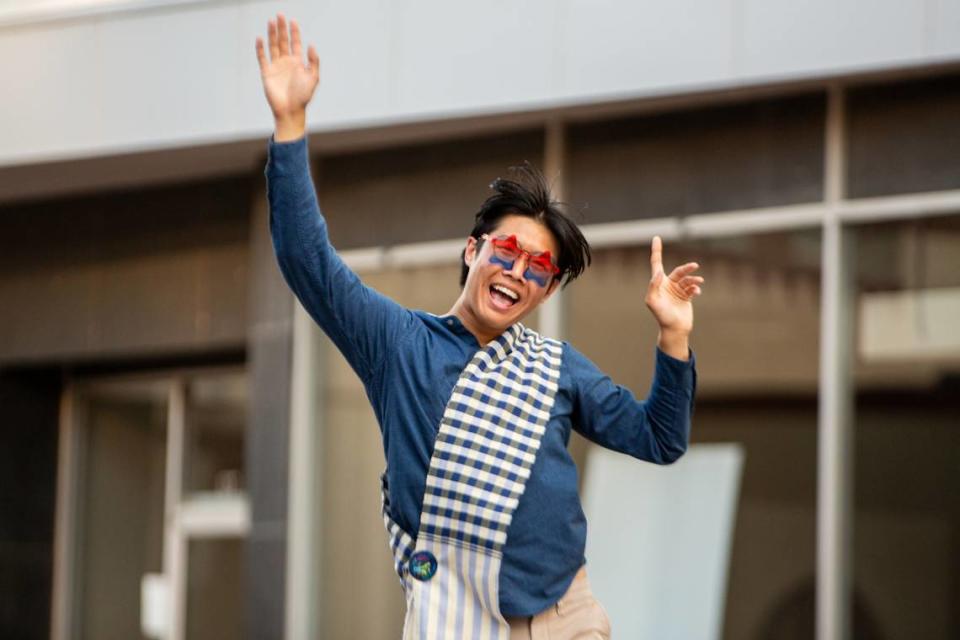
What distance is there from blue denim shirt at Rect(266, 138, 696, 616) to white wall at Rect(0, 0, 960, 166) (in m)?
4.98

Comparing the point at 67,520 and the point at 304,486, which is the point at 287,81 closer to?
the point at 304,486

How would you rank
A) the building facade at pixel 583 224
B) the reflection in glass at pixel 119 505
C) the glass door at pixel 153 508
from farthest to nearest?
the reflection in glass at pixel 119 505, the glass door at pixel 153 508, the building facade at pixel 583 224

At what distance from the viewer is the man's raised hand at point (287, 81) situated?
3451mm

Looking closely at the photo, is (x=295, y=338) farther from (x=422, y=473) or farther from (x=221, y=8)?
(x=422, y=473)

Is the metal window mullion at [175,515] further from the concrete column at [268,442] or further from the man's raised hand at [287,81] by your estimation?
the man's raised hand at [287,81]

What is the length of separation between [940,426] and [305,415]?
4215 millimetres

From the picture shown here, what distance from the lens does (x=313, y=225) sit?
137 inches

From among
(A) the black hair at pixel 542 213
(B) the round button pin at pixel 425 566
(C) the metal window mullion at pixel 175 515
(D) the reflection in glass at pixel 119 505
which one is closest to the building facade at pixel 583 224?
(C) the metal window mullion at pixel 175 515

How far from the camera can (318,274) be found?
139 inches

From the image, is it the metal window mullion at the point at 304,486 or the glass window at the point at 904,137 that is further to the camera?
the metal window mullion at the point at 304,486

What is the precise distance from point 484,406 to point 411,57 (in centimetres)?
629

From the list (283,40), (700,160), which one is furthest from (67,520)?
(283,40)

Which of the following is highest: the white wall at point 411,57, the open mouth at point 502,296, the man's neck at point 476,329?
the white wall at point 411,57

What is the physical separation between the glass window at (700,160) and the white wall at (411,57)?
432 mm
